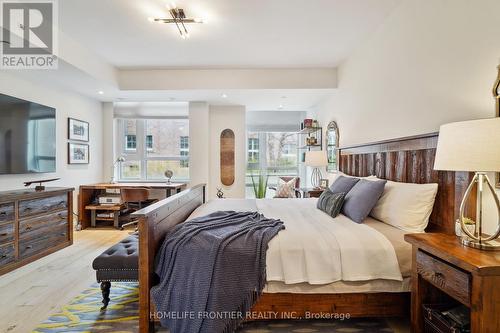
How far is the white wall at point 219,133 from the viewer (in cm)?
549

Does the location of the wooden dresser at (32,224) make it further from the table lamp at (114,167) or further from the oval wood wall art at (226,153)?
the oval wood wall art at (226,153)

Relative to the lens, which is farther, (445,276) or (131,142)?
(131,142)

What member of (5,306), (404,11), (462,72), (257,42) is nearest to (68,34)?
(257,42)

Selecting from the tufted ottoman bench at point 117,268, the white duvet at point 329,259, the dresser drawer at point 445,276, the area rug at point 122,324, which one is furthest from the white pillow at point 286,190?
the dresser drawer at point 445,276

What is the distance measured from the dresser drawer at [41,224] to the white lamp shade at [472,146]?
3.83 meters

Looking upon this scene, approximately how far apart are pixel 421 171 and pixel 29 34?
152 inches

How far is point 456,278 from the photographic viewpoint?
47.1 inches

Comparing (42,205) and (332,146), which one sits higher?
(332,146)

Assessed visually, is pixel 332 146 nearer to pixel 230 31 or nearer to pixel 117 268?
pixel 230 31

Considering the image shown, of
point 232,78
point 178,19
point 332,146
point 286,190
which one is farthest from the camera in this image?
point 286,190

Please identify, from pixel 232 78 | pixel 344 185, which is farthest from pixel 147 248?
pixel 232 78

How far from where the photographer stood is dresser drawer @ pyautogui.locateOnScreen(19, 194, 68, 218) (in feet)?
9.44

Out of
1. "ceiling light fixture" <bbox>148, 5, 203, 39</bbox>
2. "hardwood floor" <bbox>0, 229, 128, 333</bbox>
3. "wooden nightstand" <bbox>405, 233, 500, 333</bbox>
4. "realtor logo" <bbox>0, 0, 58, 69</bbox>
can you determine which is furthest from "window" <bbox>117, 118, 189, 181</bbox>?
"wooden nightstand" <bbox>405, 233, 500, 333</bbox>

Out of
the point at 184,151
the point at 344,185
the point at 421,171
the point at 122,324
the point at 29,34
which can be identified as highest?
the point at 29,34
